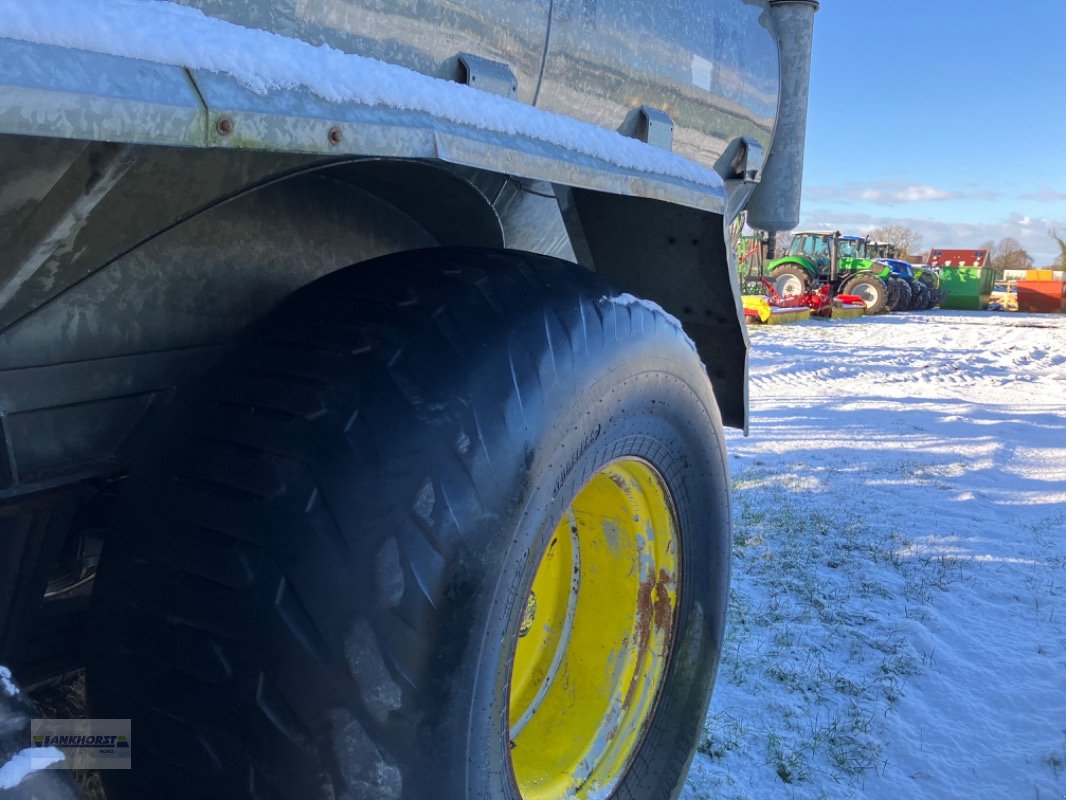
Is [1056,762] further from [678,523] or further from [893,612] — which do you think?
[678,523]

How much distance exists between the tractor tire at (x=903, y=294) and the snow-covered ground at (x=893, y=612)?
16.9 metres

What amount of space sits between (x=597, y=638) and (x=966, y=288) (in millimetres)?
29052

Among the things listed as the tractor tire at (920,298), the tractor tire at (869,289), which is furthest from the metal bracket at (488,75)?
the tractor tire at (920,298)

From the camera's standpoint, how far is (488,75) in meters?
1.41

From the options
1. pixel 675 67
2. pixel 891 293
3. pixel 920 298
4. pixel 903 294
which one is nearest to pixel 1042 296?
pixel 920 298

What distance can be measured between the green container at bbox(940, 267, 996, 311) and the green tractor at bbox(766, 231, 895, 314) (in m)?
4.96

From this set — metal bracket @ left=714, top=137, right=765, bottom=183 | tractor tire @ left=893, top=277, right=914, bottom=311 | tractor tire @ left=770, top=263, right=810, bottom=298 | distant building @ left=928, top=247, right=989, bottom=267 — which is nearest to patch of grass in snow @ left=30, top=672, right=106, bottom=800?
metal bracket @ left=714, top=137, right=765, bottom=183

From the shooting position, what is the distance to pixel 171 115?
86 centimetres

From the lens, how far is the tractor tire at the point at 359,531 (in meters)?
1.13

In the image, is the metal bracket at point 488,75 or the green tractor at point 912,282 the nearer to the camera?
the metal bracket at point 488,75

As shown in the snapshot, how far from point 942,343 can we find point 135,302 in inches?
606

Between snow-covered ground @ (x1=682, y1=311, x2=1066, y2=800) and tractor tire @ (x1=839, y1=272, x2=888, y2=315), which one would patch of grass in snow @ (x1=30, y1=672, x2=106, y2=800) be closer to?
snow-covered ground @ (x1=682, y1=311, x2=1066, y2=800)

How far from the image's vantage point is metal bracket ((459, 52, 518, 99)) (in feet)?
4.50

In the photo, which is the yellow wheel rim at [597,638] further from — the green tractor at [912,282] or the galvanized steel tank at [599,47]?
the green tractor at [912,282]
